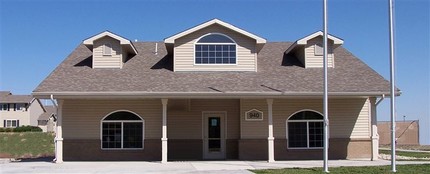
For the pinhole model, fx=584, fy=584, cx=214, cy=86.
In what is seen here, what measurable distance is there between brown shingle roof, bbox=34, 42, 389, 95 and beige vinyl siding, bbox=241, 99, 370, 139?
970mm

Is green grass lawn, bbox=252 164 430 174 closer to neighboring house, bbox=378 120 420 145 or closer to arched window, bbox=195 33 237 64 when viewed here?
arched window, bbox=195 33 237 64

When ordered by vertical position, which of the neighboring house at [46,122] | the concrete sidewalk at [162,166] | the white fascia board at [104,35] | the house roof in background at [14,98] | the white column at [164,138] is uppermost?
the white fascia board at [104,35]

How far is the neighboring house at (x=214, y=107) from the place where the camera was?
74.4ft

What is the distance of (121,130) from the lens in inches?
928

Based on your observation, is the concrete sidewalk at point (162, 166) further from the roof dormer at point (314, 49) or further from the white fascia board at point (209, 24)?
the white fascia board at point (209, 24)

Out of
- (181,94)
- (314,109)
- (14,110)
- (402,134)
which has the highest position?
(181,94)

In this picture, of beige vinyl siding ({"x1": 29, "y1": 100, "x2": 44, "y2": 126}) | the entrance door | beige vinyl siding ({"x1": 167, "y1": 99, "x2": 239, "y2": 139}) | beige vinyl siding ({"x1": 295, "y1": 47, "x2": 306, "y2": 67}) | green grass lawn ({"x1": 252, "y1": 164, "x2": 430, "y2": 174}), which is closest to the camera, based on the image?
green grass lawn ({"x1": 252, "y1": 164, "x2": 430, "y2": 174})

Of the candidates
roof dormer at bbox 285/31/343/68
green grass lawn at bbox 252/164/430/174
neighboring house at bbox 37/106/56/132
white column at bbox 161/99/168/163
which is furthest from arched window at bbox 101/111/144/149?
neighboring house at bbox 37/106/56/132

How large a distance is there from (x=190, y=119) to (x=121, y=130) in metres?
2.85

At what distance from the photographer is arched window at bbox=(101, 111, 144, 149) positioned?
77.2 ft

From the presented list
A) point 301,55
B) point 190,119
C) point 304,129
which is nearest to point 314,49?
point 301,55

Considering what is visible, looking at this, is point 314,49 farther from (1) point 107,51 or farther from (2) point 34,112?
(2) point 34,112

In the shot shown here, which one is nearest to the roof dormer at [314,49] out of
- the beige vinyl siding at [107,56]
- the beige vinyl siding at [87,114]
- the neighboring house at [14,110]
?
the beige vinyl siding at [87,114]

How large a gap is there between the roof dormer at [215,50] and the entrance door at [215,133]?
6.61 feet
